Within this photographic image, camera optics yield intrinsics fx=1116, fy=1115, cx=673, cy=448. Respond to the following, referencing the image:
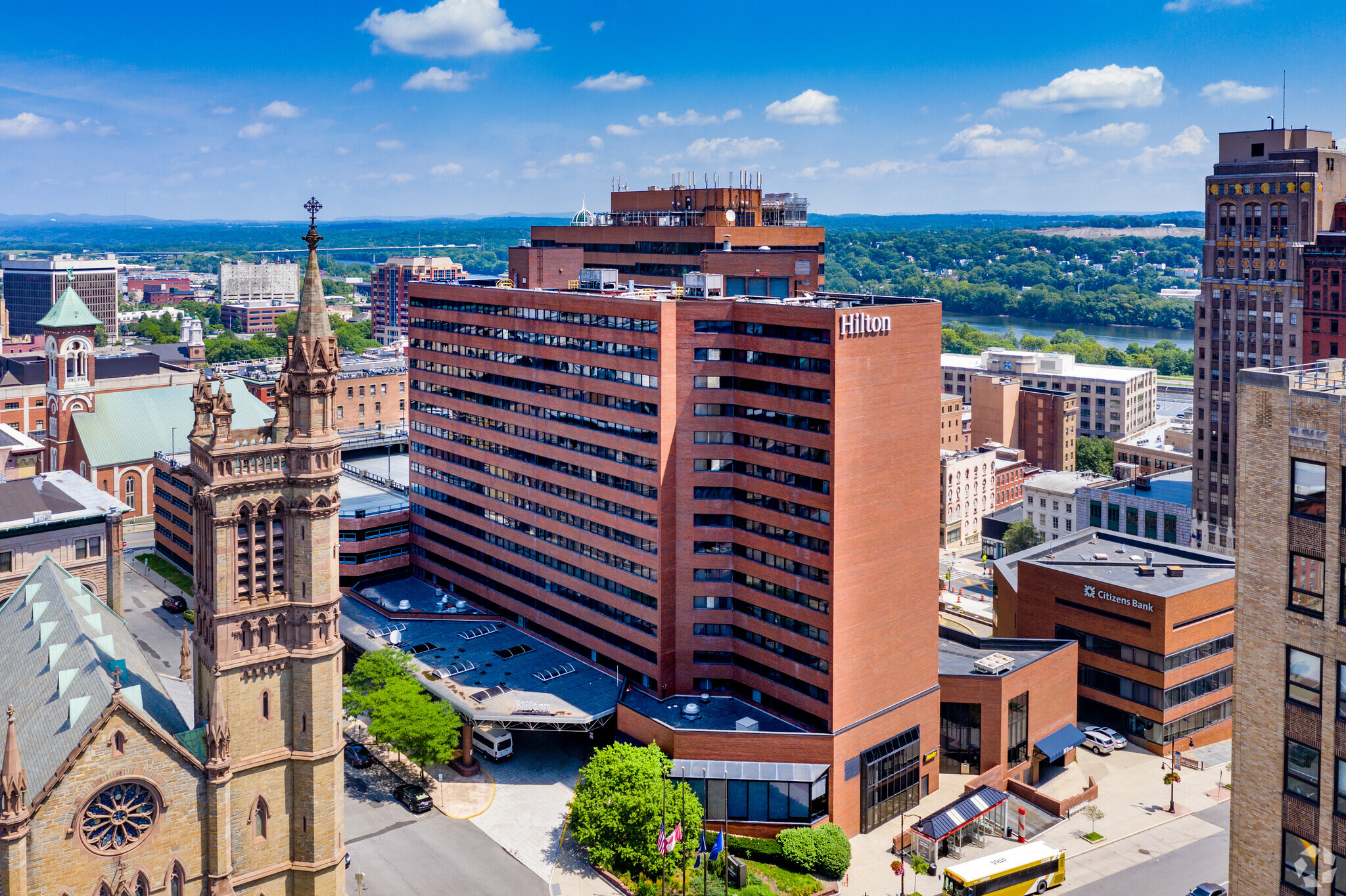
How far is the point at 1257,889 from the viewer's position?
43.0 m

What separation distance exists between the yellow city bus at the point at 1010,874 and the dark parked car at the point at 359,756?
4913 cm

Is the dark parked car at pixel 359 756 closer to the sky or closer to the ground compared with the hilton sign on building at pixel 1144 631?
closer to the ground

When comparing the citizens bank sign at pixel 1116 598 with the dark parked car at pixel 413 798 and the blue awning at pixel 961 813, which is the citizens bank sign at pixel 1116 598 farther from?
the dark parked car at pixel 413 798

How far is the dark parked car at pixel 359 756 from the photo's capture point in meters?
96.1

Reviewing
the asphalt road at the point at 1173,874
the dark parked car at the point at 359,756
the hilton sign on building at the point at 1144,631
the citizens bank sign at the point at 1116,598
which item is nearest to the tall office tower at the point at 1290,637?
the asphalt road at the point at 1173,874

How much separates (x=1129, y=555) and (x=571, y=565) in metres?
56.4

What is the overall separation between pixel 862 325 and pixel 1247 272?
81063mm

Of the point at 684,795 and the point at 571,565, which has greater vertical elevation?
the point at 571,565

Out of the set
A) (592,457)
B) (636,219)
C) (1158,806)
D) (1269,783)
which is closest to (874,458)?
(592,457)

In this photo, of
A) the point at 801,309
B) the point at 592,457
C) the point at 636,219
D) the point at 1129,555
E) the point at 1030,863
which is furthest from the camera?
the point at 636,219

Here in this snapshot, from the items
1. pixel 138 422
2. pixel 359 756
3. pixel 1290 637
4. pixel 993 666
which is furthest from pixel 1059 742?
pixel 138 422

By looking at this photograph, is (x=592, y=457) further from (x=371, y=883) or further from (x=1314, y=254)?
(x=1314, y=254)

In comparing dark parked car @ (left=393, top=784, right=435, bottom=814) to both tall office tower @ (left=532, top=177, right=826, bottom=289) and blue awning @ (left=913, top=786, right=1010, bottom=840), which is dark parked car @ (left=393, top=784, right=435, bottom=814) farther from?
tall office tower @ (left=532, top=177, right=826, bottom=289)

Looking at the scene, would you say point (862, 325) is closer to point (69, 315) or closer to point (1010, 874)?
point (1010, 874)
